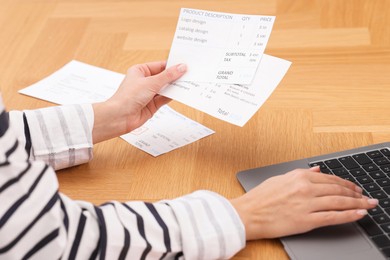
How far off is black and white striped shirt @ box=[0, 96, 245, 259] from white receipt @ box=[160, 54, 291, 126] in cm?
17

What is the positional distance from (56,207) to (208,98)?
36 centimetres

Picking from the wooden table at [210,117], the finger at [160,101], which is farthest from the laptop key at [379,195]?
the finger at [160,101]

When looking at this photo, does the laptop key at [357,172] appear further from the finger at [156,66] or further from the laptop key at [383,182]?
the finger at [156,66]

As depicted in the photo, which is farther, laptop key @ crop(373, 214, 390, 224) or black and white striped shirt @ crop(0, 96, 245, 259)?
laptop key @ crop(373, 214, 390, 224)

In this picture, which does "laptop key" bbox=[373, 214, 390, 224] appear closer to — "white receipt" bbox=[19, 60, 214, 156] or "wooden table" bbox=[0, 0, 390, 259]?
"wooden table" bbox=[0, 0, 390, 259]

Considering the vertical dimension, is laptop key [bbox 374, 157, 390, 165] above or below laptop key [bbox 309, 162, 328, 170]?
above

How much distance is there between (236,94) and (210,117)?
14 centimetres

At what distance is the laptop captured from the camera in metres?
0.86

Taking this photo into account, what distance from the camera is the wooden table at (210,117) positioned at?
1063 millimetres

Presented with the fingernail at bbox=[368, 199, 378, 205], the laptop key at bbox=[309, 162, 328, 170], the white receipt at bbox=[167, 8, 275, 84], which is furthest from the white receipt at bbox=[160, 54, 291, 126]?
the fingernail at bbox=[368, 199, 378, 205]

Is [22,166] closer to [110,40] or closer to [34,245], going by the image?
[34,245]

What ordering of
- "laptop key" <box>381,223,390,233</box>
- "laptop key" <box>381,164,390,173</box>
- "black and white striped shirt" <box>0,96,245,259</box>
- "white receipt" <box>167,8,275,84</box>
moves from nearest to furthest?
"black and white striped shirt" <box>0,96,245,259</box>, "laptop key" <box>381,223,390,233</box>, "laptop key" <box>381,164,390,173</box>, "white receipt" <box>167,8,275,84</box>

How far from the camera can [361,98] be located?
47.3 inches

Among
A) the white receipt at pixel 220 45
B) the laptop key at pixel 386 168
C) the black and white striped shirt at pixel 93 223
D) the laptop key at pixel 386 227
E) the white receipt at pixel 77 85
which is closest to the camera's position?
the black and white striped shirt at pixel 93 223
